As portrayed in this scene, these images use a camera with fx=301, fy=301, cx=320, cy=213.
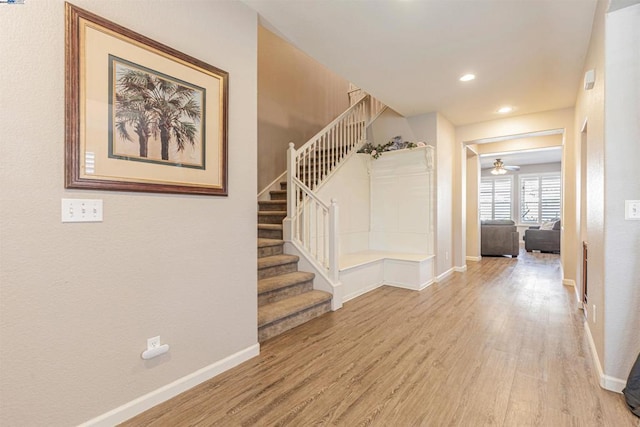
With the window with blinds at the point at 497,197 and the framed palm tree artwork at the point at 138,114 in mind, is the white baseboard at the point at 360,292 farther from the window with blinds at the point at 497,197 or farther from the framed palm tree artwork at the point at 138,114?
the window with blinds at the point at 497,197

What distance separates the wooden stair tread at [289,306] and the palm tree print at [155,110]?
5.05ft

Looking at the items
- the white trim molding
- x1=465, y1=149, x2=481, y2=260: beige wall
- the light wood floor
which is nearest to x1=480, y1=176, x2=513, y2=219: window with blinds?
x1=465, y1=149, x2=481, y2=260: beige wall

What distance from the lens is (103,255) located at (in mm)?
1554

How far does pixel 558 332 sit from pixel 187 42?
3846mm

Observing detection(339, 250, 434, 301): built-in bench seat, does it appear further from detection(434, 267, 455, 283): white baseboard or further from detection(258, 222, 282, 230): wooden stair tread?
detection(258, 222, 282, 230): wooden stair tread

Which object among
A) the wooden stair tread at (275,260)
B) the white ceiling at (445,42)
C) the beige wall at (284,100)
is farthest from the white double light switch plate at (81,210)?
the beige wall at (284,100)

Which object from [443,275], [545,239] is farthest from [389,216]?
[545,239]

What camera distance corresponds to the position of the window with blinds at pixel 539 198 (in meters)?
9.35

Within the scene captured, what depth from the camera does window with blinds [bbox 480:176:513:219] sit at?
10.2m

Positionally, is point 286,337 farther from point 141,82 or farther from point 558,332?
point 558,332

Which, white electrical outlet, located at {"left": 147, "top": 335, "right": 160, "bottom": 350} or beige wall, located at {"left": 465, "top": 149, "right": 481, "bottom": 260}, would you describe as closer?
white electrical outlet, located at {"left": 147, "top": 335, "right": 160, "bottom": 350}

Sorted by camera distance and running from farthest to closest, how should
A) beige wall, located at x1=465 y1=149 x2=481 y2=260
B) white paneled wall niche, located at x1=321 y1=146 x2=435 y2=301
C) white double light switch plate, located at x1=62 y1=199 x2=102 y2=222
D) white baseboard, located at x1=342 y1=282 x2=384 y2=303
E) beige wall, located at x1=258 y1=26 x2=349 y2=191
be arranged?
beige wall, located at x1=465 y1=149 x2=481 y2=260
beige wall, located at x1=258 y1=26 x2=349 y2=191
white paneled wall niche, located at x1=321 y1=146 x2=435 y2=301
white baseboard, located at x1=342 y1=282 x2=384 y2=303
white double light switch plate, located at x1=62 y1=199 x2=102 y2=222

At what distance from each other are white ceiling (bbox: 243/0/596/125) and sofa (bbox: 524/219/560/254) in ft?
15.7

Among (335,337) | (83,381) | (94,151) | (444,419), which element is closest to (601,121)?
(444,419)
